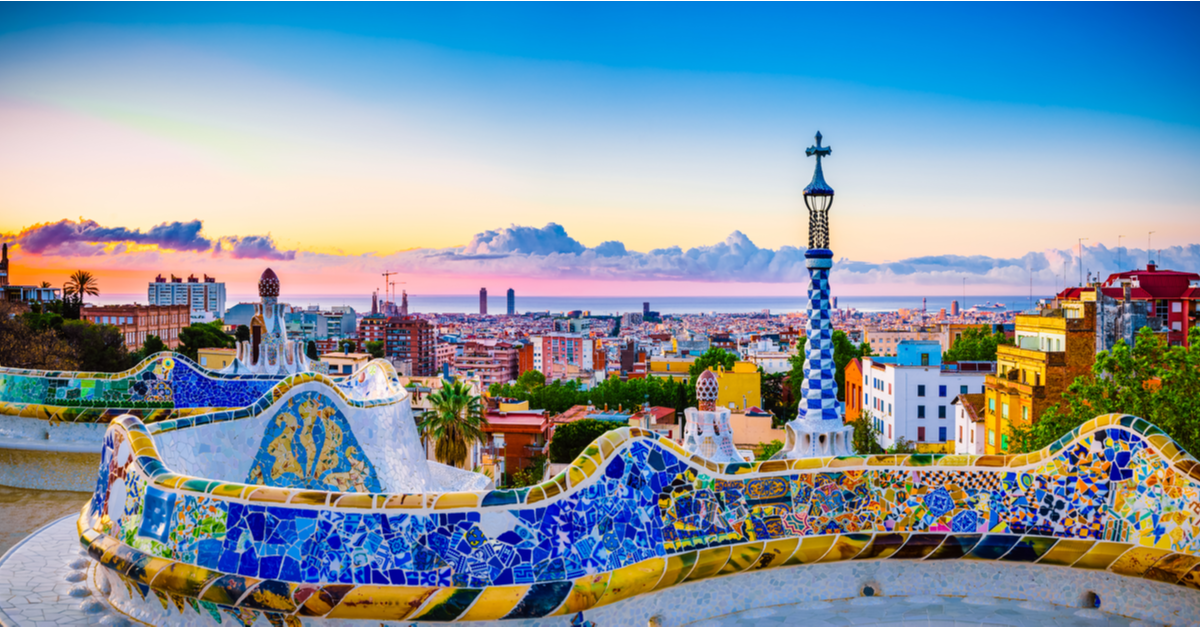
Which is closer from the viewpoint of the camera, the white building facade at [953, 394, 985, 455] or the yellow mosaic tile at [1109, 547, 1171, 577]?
the yellow mosaic tile at [1109, 547, 1171, 577]

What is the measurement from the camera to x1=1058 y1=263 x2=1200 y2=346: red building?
26.7 m

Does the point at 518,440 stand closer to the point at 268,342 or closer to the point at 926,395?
the point at 926,395

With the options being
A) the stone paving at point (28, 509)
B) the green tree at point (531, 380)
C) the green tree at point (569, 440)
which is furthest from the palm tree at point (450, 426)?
the green tree at point (531, 380)

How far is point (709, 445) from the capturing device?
8125 millimetres

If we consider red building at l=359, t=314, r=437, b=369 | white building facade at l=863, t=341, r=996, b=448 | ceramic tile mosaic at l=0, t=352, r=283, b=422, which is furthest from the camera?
red building at l=359, t=314, r=437, b=369

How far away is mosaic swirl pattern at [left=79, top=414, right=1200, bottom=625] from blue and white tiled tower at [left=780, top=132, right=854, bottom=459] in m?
3.43

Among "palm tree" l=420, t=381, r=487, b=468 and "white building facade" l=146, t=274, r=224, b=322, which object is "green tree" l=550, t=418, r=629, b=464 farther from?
"white building facade" l=146, t=274, r=224, b=322

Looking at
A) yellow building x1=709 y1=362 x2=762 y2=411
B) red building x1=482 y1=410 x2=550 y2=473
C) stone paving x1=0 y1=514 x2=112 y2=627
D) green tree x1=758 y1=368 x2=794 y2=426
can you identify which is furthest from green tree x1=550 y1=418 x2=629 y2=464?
stone paving x1=0 y1=514 x2=112 y2=627

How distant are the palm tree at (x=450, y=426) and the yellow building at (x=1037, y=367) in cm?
1451

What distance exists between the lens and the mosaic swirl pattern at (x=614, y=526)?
4020mm

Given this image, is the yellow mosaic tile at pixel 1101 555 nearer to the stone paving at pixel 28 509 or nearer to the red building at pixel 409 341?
the stone paving at pixel 28 509

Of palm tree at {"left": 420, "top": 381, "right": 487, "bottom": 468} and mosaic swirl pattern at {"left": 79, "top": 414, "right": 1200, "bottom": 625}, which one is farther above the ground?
mosaic swirl pattern at {"left": 79, "top": 414, "right": 1200, "bottom": 625}

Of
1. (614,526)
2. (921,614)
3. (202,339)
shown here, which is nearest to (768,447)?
(921,614)

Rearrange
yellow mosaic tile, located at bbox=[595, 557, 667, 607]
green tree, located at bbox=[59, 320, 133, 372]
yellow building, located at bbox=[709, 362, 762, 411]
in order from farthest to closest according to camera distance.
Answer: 1. yellow building, located at bbox=[709, 362, 762, 411]
2. green tree, located at bbox=[59, 320, 133, 372]
3. yellow mosaic tile, located at bbox=[595, 557, 667, 607]
